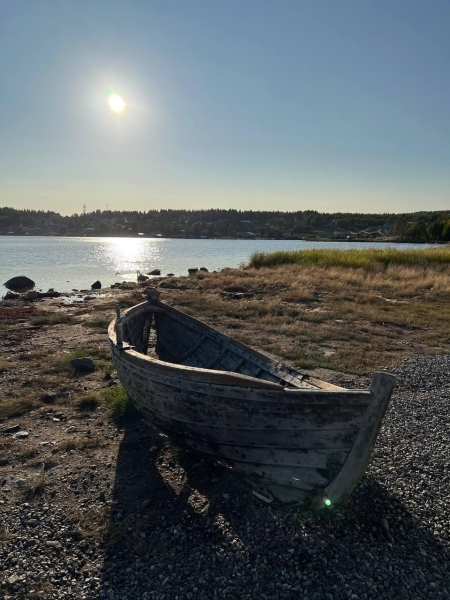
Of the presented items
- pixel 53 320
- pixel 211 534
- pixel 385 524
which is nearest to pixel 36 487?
pixel 211 534

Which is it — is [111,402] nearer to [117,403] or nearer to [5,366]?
[117,403]

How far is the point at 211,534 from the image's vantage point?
4.07 meters

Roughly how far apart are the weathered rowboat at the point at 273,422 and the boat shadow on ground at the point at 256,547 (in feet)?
→ 1.06

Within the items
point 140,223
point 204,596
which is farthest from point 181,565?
point 140,223

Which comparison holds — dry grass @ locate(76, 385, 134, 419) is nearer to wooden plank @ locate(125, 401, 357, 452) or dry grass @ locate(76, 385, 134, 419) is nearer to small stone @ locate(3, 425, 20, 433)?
small stone @ locate(3, 425, 20, 433)

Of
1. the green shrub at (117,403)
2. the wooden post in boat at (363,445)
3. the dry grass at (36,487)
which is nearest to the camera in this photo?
the wooden post in boat at (363,445)

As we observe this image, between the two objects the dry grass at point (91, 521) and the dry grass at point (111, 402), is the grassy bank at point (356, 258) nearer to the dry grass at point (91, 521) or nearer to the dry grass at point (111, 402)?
the dry grass at point (111, 402)

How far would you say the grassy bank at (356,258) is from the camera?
29192 millimetres

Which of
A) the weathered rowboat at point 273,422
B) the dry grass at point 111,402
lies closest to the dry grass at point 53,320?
the dry grass at point 111,402

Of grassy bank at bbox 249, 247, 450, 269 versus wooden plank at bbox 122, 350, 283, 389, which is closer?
wooden plank at bbox 122, 350, 283, 389

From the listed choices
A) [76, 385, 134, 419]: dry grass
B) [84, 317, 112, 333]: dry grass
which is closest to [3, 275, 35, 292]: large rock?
[84, 317, 112, 333]: dry grass

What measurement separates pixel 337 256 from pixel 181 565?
96.3 feet

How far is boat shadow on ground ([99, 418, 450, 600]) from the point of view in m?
3.45

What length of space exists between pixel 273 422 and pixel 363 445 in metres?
0.80
